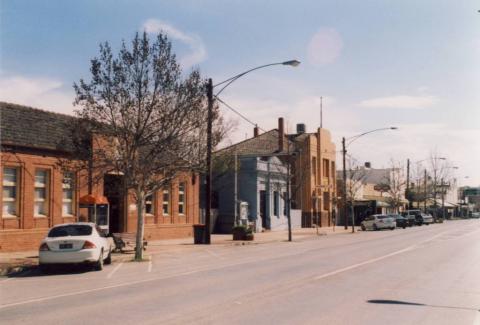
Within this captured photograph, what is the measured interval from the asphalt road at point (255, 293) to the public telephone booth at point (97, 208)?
6339 millimetres

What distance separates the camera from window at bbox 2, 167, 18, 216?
76.4 feet

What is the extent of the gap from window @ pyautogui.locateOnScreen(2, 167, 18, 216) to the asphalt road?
6534mm

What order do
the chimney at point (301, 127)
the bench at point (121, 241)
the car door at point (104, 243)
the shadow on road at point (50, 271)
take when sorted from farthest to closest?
the chimney at point (301, 127) < the bench at point (121, 241) < the car door at point (104, 243) < the shadow on road at point (50, 271)

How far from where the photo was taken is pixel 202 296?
1162 centimetres

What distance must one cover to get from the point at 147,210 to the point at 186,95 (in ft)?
41.6

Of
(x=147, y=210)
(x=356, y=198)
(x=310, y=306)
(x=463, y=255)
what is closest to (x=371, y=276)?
(x=310, y=306)

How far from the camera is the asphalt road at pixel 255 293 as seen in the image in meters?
9.42

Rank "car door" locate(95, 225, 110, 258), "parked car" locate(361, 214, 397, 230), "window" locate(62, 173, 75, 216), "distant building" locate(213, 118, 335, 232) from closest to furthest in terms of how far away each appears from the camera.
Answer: "car door" locate(95, 225, 110, 258)
"window" locate(62, 173, 75, 216)
"distant building" locate(213, 118, 335, 232)
"parked car" locate(361, 214, 397, 230)

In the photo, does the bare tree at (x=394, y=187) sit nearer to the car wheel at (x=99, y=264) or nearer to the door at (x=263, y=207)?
the door at (x=263, y=207)

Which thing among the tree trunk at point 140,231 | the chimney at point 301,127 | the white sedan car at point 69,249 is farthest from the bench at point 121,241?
the chimney at point 301,127

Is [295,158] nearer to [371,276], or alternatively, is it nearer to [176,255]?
[176,255]

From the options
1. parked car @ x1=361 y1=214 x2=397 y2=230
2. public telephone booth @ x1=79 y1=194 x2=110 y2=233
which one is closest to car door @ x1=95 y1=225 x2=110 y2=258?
public telephone booth @ x1=79 y1=194 x2=110 y2=233

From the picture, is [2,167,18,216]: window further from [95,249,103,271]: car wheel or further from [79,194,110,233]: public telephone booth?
[95,249,103,271]: car wheel

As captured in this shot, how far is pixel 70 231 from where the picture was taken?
17.5 metres
